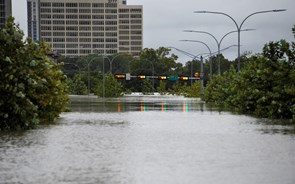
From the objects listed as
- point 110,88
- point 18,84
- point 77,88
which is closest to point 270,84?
point 18,84

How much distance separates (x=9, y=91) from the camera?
23109 millimetres

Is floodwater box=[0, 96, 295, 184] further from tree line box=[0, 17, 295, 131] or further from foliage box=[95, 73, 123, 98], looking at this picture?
foliage box=[95, 73, 123, 98]

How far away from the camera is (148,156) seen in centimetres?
1498

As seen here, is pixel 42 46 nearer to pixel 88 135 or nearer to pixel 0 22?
pixel 88 135

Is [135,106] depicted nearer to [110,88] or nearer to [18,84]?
[18,84]

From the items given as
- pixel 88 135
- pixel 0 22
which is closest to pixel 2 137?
pixel 88 135

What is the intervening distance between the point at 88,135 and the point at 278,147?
6544mm

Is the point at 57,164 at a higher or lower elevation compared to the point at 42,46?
lower

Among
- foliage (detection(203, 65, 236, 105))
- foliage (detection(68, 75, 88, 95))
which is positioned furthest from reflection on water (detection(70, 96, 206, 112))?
foliage (detection(68, 75, 88, 95))

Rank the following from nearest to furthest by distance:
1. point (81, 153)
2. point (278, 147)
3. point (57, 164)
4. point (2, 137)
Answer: point (57, 164) → point (81, 153) → point (278, 147) → point (2, 137)

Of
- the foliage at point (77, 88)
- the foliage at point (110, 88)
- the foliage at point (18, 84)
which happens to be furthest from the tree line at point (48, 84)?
the foliage at point (77, 88)

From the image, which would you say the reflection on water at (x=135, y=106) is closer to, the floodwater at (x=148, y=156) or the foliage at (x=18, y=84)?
the foliage at (x=18, y=84)

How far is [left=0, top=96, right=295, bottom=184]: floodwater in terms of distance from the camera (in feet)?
38.2

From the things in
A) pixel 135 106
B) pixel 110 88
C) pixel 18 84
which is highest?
pixel 18 84
